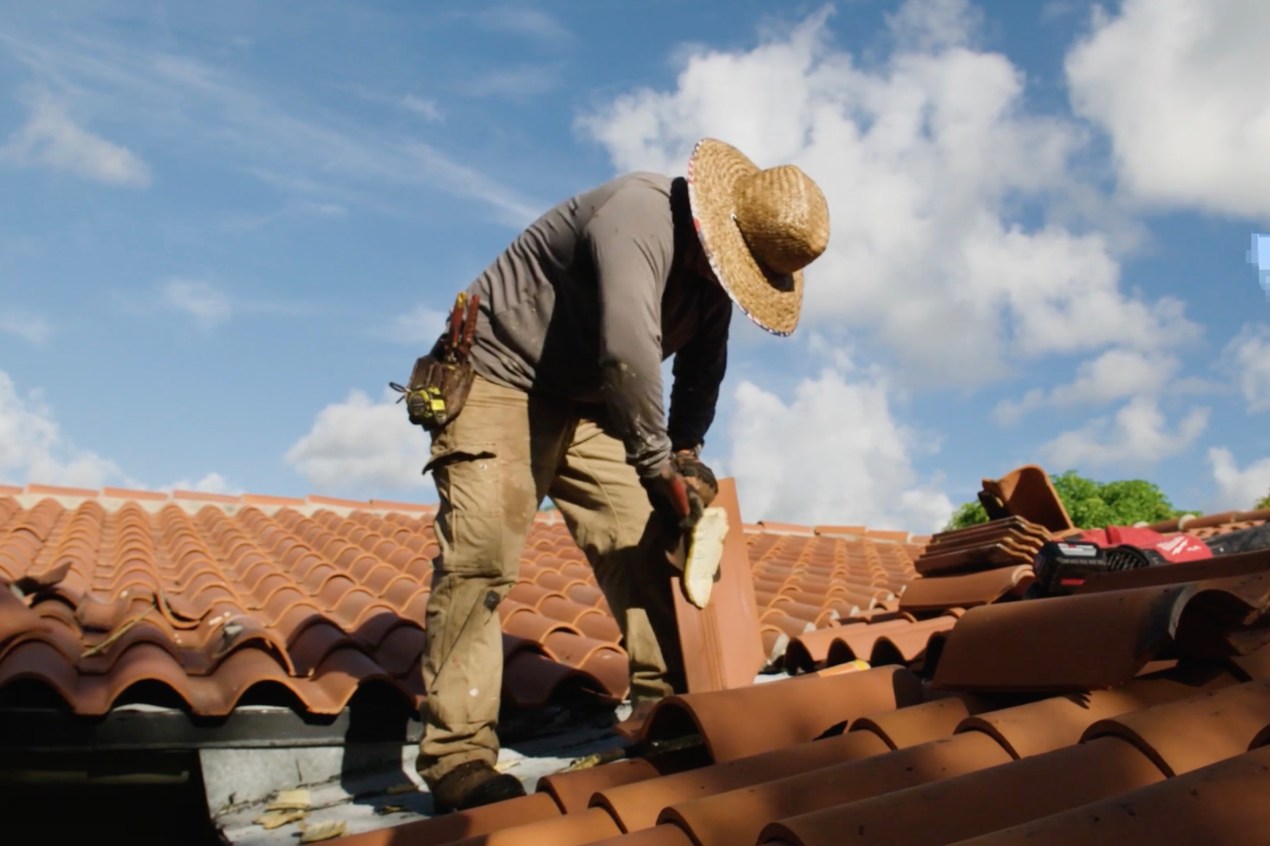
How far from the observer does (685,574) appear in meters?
2.82

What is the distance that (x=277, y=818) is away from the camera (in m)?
2.91

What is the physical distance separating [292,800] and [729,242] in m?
1.88

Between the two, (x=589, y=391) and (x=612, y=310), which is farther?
(x=589, y=391)

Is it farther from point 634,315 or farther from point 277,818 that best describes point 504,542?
point 277,818

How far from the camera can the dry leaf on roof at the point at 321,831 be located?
8.86ft

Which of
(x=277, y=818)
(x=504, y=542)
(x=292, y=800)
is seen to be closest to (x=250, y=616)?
(x=292, y=800)

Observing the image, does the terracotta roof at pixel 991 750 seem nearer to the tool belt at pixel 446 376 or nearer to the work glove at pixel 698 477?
the work glove at pixel 698 477

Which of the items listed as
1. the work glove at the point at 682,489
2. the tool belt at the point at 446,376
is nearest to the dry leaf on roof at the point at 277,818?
the tool belt at the point at 446,376

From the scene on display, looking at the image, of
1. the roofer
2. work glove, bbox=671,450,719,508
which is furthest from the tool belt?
work glove, bbox=671,450,719,508

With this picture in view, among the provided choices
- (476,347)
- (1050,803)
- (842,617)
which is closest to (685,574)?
(476,347)

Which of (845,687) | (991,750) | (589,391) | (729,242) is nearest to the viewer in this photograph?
(991,750)

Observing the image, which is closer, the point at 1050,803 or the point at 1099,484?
the point at 1050,803

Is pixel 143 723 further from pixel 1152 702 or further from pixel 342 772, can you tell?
pixel 1152 702

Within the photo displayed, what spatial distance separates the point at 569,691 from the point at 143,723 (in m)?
1.27
